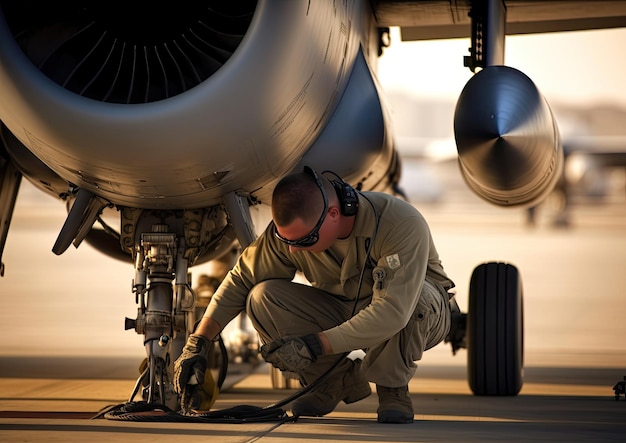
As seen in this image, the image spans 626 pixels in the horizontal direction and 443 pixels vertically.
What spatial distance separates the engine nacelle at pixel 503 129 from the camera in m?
5.14

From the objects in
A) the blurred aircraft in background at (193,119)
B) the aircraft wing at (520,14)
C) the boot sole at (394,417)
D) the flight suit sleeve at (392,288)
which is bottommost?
the boot sole at (394,417)

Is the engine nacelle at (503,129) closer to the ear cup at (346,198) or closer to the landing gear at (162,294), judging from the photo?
the ear cup at (346,198)

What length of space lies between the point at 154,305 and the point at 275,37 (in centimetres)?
138

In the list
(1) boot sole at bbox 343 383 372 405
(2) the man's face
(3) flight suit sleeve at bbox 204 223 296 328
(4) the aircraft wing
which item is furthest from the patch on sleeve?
(4) the aircraft wing

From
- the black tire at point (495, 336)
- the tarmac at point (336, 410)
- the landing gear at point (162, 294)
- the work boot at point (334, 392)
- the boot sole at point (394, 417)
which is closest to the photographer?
the tarmac at point (336, 410)

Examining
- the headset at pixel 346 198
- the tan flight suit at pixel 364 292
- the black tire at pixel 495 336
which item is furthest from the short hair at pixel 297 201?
the black tire at pixel 495 336

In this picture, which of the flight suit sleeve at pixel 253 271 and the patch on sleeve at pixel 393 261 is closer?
the patch on sleeve at pixel 393 261

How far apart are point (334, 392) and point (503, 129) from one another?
4.31 ft

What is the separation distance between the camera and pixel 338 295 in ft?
15.9

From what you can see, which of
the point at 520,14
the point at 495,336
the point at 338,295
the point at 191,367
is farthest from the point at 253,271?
the point at 520,14

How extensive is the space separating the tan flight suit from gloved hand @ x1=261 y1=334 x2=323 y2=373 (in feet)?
0.23

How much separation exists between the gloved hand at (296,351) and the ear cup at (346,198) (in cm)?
49

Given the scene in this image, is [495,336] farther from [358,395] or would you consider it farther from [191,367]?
[191,367]

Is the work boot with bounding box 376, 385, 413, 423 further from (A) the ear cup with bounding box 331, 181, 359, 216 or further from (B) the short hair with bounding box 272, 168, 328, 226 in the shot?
(B) the short hair with bounding box 272, 168, 328, 226
